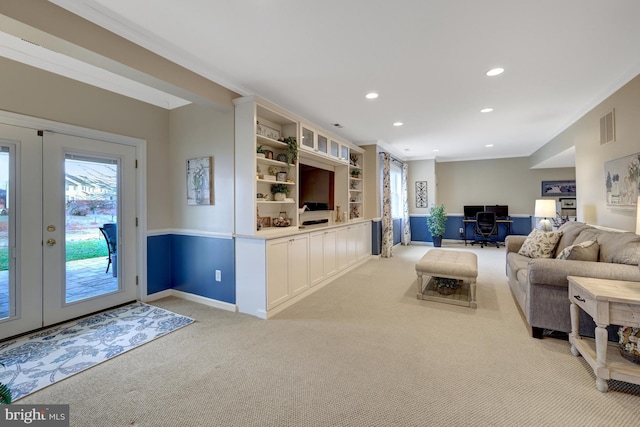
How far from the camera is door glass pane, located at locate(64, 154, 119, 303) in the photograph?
2906 millimetres

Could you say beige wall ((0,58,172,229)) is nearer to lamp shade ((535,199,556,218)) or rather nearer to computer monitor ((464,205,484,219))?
lamp shade ((535,199,556,218))

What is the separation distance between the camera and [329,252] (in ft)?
14.1

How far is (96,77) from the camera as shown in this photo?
296cm

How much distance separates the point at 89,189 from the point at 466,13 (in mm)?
3882

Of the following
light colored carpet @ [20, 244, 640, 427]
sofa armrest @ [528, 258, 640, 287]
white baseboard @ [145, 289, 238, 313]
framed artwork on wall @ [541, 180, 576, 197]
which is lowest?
light colored carpet @ [20, 244, 640, 427]

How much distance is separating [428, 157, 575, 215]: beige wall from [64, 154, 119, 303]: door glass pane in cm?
809

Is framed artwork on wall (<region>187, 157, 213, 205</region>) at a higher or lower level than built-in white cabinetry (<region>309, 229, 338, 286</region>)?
higher

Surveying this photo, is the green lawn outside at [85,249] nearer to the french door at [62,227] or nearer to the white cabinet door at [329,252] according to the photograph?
the french door at [62,227]

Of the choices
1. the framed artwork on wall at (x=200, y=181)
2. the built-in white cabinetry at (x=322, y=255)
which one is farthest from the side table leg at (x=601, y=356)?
the framed artwork on wall at (x=200, y=181)

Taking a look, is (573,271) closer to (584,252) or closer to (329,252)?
(584,252)

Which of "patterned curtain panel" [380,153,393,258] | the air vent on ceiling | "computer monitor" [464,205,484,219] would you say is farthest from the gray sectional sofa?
"computer monitor" [464,205,484,219]

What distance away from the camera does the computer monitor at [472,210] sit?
312 inches

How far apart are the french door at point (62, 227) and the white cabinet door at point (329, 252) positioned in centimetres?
250

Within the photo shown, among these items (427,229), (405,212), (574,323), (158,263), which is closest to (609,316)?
(574,323)
